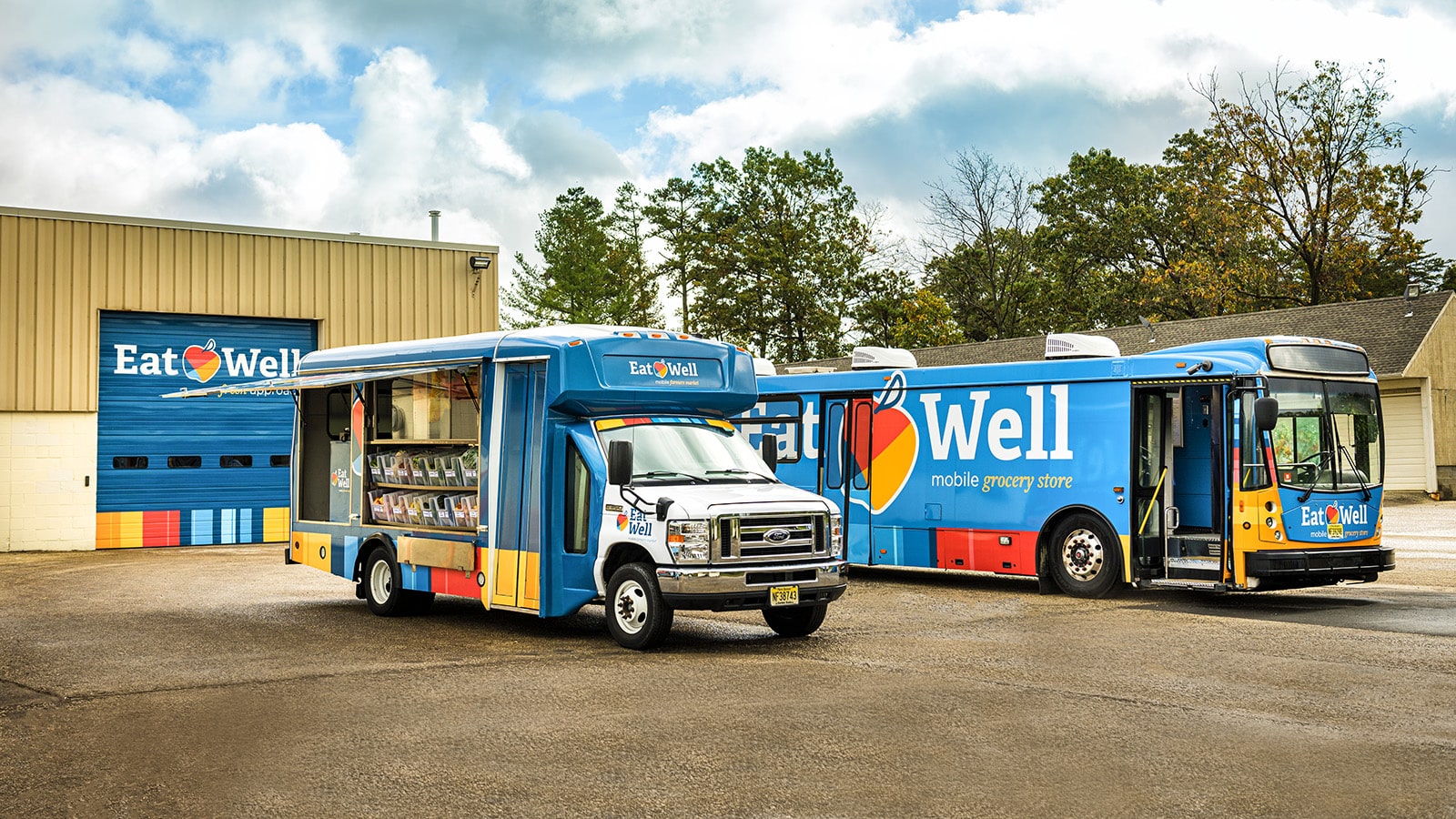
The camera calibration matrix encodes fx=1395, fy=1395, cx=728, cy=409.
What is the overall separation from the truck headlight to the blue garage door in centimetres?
1702

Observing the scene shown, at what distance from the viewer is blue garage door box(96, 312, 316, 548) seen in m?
25.5

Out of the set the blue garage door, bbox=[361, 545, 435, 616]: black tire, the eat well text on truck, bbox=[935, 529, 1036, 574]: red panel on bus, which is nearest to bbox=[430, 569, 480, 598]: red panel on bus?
the eat well text on truck

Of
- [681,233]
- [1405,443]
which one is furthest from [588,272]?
[1405,443]

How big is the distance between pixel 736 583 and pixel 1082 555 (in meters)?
6.41

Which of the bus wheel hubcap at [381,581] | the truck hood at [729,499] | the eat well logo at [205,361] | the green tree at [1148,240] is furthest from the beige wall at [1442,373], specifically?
the bus wheel hubcap at [381,581]

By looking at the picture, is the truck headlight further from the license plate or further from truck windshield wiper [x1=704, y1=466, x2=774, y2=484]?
truck windshield wiper [x1=704, y1=466, x2=774, y2=484]

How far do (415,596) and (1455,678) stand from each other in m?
9.83

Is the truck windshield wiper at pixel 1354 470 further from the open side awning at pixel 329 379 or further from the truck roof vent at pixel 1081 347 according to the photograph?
the open side awning at pixel 329 379

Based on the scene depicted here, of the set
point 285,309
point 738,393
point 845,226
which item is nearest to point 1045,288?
point 845,226

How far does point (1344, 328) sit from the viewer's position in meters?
38.6

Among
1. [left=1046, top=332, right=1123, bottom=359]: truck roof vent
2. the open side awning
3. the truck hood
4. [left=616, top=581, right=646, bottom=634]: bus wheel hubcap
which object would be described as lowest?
[left=616, top=581, right=646, bottom=634]: bus wheel hubcap

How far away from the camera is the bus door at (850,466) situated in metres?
18.9

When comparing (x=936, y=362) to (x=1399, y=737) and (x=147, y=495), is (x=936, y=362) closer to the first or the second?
(x=147, y=495)

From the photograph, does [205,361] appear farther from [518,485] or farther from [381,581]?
[518,485]
